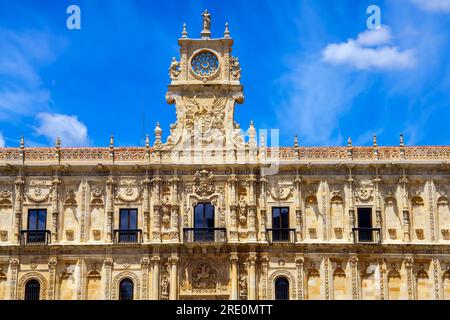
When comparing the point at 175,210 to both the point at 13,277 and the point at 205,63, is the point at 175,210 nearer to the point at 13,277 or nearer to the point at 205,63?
the point at 205,63

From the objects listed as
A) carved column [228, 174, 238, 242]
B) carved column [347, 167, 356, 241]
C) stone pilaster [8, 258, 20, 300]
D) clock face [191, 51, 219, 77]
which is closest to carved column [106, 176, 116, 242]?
stone pilaster [8, 258, 20, 300]

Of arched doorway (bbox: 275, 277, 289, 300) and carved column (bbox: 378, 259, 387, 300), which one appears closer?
carved column (bbox: 378, 259, 387, 300)

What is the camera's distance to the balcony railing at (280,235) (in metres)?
46.9

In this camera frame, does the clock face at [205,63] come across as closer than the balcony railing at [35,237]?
No

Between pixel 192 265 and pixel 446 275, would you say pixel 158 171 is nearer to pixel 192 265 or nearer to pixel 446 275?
pixel 192 265

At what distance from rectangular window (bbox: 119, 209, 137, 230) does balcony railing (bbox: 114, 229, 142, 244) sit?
0.46 metres

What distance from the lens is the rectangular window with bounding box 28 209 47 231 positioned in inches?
1876

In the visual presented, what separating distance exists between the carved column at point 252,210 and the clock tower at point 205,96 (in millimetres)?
2260

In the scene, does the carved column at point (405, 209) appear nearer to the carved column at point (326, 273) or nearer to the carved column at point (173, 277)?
the carved column at point (326, 273)

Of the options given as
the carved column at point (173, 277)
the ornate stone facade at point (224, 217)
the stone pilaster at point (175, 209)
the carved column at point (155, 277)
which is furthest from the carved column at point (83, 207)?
the carved column at point (173, 277)

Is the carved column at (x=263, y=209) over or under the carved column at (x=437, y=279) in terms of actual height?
over

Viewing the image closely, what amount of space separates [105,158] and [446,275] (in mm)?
21698

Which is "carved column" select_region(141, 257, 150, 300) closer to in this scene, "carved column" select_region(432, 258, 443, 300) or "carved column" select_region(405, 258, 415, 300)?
"carved column" select_region(405, 258, 415, 300)
